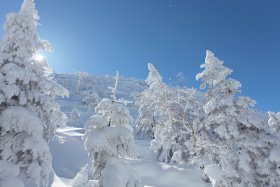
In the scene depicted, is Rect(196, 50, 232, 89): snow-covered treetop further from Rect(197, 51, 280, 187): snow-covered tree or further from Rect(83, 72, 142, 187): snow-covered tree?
Rect(83, 72, 142, 187): snow-covered tree

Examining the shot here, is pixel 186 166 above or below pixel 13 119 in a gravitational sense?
below

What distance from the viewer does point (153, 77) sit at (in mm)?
42094

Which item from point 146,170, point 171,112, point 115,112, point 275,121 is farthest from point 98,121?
point 146,170

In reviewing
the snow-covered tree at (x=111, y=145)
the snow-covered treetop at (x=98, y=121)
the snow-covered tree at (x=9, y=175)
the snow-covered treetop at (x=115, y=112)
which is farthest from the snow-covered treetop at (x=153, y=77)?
the snow-covered tree at (x=9, y=175)

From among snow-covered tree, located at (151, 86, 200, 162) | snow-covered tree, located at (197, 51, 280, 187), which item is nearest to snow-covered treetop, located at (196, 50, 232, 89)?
snow-covered tree, located at (197, 51, 280, 187)

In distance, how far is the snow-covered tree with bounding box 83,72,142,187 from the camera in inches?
675

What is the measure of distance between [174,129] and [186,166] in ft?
31.1

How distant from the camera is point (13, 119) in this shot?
41.8 ft

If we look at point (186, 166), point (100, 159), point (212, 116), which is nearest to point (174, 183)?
point (186, 166)

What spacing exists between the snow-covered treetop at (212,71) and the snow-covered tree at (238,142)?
6 cm

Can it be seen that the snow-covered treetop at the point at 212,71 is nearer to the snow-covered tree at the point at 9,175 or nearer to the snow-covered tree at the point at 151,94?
the snow-covered tree at the point at 151,94

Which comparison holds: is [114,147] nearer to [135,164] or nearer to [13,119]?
[13,119]

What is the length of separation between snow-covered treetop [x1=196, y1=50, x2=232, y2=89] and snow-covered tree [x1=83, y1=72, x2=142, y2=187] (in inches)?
325

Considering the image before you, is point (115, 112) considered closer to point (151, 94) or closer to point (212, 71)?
point (212, 71)
